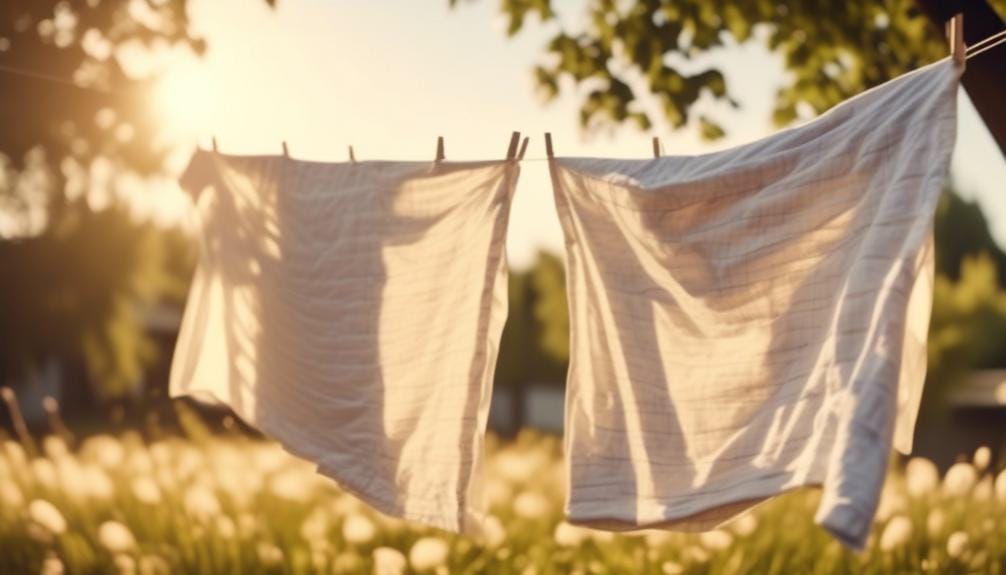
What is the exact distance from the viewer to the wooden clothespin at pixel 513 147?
14.5 feet

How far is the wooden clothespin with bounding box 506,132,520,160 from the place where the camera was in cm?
443

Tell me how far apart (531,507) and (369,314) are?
2.18 metres

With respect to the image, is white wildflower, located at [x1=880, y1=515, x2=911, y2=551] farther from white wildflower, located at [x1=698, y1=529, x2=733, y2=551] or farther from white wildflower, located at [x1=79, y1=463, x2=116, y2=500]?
white wildflower, located at [x1=79, y1=463, x2=116, y2=500]

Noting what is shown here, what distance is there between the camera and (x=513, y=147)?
443 centimetres

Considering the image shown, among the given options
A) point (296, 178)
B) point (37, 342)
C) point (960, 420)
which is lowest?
point (960, 420)

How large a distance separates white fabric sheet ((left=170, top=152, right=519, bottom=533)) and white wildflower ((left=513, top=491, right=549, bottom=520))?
5.80 ft

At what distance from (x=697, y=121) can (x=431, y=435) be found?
2.86m

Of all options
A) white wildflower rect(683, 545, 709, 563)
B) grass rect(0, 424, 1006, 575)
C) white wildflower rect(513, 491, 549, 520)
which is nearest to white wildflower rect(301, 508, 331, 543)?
grass rect(0, 424, 1006, 575)

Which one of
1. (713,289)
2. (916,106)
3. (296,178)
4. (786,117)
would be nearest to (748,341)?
(713,289)

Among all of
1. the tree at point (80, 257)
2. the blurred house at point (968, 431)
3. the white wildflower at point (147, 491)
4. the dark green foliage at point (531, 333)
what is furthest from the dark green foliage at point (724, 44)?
the dark green foliage at point (531, 333)

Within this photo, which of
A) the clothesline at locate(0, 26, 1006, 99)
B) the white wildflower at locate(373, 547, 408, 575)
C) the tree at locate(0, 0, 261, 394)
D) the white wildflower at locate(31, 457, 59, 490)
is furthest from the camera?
the tree at locate(0, 0, 261, 394)

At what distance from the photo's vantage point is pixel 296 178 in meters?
5.09

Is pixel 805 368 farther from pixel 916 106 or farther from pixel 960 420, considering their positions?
pixel 960 420

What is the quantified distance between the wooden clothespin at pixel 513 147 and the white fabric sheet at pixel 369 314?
0.07ft
